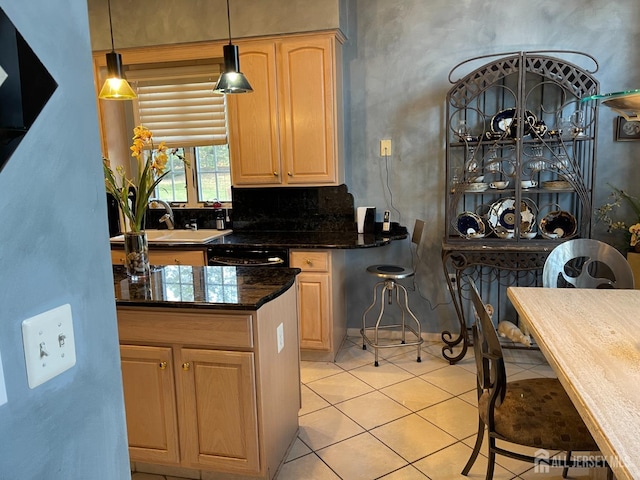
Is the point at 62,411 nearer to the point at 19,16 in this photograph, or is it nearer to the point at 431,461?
the point at 19,16

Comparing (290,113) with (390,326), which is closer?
(290,113)

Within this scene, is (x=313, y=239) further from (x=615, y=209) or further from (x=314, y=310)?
(x=615, y=209)

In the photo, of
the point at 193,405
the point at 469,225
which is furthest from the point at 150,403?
the point at 469,225

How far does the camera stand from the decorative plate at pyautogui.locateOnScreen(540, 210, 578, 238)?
3322 millimetres

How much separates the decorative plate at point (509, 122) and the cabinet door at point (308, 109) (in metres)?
1.12

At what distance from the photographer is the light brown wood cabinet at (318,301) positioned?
339 centimetres

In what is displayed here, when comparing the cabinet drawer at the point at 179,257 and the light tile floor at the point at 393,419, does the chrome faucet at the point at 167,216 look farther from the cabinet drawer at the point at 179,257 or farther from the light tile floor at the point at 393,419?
the light tile floor at the point at 393,419

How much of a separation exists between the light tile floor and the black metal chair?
491mm

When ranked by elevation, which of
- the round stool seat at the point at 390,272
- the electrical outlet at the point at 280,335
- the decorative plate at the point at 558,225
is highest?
the decorative plate at the point at 558,225

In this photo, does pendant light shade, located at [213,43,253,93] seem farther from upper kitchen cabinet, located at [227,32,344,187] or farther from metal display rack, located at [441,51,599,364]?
metal display rack, located at [441,51,599,364]

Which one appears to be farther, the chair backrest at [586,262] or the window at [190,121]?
the window at [190,121]

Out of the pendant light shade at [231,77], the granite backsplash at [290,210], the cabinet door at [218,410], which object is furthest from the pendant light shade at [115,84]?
the granite backsplash at [290,210]

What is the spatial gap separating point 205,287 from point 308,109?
1814 millimetres

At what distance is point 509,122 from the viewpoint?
3.36 m
